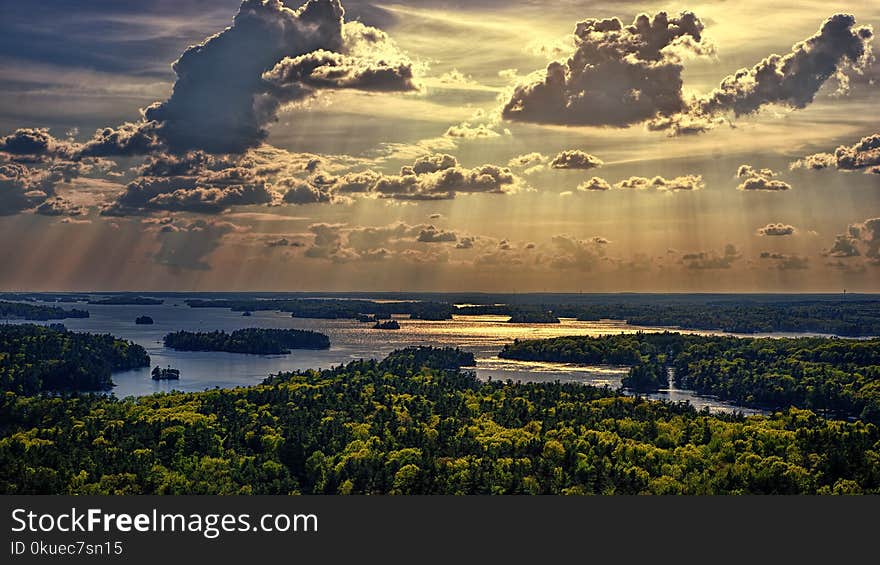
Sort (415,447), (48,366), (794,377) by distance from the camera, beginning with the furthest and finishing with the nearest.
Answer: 1. (48,366)
2. (794,377)
3. (415,447)

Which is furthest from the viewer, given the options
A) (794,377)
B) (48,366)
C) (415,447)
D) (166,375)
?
(166,375)

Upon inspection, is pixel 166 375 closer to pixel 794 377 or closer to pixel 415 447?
pixel 415 447

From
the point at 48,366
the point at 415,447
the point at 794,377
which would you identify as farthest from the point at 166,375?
the point at 794,377

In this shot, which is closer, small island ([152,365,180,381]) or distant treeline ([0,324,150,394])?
distant treeline ([0,324,150,394])

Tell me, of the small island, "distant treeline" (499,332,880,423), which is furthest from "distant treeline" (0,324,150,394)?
"distant treeline" (499,332,880,423)

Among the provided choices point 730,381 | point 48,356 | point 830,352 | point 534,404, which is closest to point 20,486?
point 534,404

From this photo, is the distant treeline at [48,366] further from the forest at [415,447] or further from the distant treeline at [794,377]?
the distant treeline at [794,377]

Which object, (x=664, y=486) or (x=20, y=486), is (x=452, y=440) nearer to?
(x=664, y=486)

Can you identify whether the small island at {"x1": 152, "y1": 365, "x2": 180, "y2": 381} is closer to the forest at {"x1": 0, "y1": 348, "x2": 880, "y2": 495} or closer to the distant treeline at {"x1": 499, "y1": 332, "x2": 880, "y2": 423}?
the forest at {"x1": 0, "y1": 348, "x2": 880, "y2": 495}

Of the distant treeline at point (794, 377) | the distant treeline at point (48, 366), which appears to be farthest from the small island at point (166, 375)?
the distant treeline at point (794, 377)
